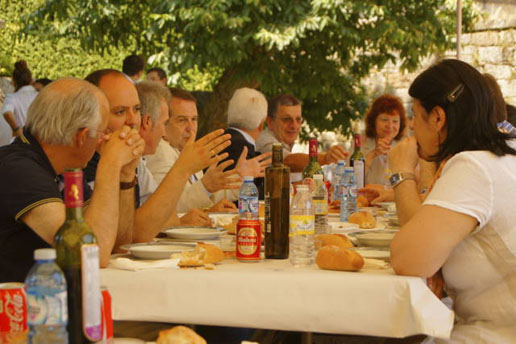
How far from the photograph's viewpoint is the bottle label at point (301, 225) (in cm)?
221

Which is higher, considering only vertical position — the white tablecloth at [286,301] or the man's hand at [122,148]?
the man's hand at [122,148]

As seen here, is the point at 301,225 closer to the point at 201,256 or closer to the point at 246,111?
the point at 201,256

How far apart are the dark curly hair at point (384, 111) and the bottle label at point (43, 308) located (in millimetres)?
5173

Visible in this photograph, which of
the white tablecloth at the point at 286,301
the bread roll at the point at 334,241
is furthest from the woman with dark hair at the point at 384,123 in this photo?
the white tablecloth at the point at 286,301

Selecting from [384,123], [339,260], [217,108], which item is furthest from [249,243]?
[217,108]

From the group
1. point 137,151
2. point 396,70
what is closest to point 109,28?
point 396,70

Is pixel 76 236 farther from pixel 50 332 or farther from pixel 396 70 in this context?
pixel 396 70

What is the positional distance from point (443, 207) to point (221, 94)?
7941mm

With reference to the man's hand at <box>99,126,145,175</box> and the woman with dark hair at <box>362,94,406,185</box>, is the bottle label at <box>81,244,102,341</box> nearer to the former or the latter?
the man's hand at <box>99,126,145,175</box>

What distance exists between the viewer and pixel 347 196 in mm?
3521

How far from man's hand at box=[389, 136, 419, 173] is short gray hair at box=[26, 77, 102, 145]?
1060 mm

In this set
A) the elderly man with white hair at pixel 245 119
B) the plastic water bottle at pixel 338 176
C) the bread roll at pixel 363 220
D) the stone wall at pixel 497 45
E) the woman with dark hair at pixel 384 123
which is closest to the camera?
the bread roll at pixel 363 220

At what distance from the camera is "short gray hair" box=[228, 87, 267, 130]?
16.9 ft

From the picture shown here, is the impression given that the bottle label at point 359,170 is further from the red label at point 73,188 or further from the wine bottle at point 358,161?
the red label at point 73,188
